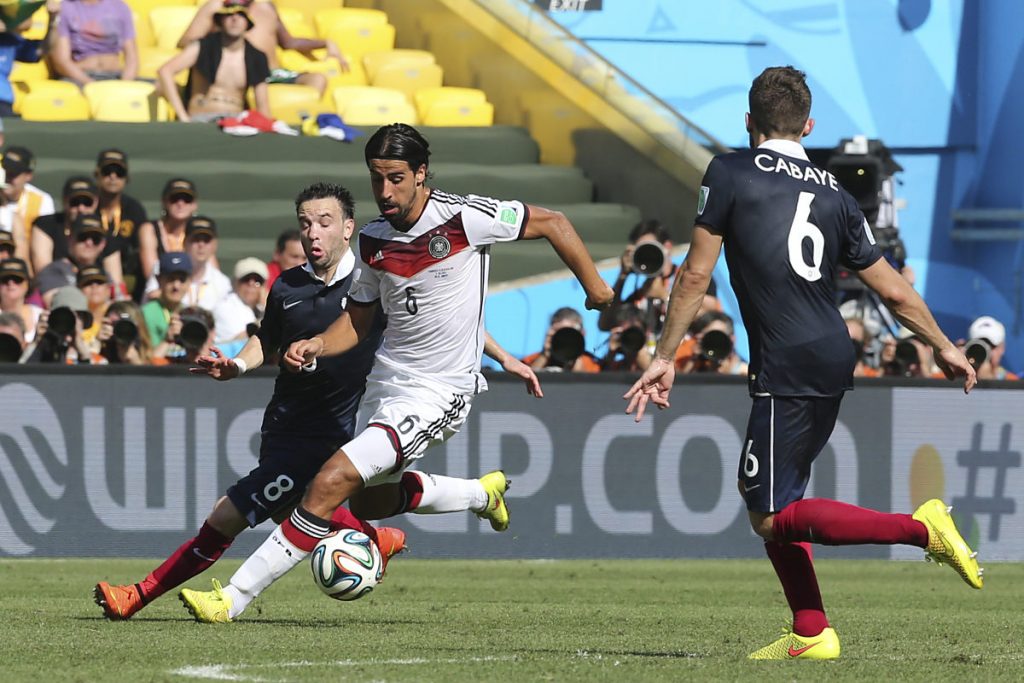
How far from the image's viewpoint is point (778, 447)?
254 inches

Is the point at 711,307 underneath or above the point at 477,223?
underneath

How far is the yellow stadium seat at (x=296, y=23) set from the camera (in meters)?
18.8

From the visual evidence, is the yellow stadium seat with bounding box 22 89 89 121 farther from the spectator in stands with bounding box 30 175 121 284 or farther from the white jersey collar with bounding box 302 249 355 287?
the white jersey collar with bounding box 302 249 355 287

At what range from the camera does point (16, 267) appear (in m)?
12.7

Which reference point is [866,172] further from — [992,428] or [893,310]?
[893,310]

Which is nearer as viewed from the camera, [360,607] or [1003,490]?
[360,607]

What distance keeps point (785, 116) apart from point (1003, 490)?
6967 mm

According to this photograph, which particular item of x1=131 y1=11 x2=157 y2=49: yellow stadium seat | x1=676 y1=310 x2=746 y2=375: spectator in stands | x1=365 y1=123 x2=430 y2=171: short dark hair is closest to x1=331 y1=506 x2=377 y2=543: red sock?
x1=365 y1=123 x2=430 y2=171: short dark hair

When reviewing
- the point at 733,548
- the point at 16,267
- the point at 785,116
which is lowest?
the point at 733,548

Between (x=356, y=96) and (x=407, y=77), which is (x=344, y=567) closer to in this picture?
(x=356, y=96)

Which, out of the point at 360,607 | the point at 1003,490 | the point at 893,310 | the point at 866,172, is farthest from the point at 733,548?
the point at 893,310

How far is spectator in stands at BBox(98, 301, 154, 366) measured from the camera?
40.5 feet

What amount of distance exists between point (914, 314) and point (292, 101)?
1194cm

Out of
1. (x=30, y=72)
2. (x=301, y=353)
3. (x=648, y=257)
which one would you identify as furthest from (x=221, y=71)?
(x=301, y=353)
